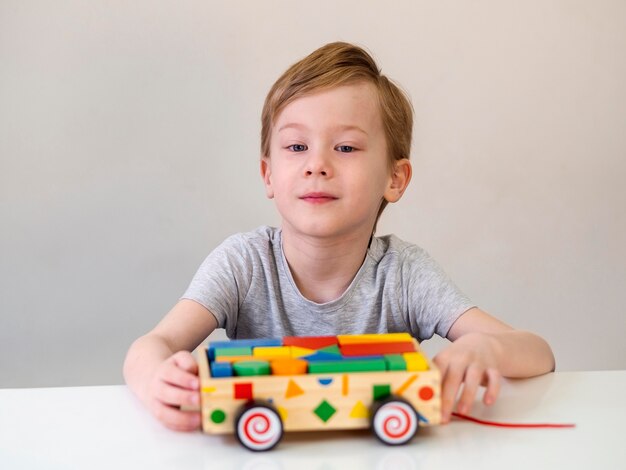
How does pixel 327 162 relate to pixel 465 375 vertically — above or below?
above

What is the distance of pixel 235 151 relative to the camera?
2252 mm

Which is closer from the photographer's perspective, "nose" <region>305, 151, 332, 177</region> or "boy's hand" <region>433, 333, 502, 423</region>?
"boy's hand" <region>433, 333, 502, 423</region>

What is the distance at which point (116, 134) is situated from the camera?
7.22 feet

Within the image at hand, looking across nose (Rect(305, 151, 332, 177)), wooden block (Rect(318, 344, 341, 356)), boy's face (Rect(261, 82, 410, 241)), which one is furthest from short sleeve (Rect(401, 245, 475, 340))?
wooden block (Rect(318, 344, 341, 356))

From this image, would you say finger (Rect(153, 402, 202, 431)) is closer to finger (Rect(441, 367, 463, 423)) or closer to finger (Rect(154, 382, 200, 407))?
finger (Rect(154, 382, 200, 407))

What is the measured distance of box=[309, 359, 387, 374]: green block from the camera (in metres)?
0.80

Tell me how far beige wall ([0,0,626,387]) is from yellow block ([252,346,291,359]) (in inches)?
54.6

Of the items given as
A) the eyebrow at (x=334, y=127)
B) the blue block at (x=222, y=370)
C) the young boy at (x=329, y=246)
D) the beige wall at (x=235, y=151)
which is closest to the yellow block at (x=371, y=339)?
the blue block at (x=222, y=370)

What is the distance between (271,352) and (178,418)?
4.2 inches

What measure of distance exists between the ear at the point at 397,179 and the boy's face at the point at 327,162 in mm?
76

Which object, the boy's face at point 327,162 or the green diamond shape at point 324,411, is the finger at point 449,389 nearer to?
the green diamond shape at point 324,411

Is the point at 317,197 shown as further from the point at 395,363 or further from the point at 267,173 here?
the point at 395,363

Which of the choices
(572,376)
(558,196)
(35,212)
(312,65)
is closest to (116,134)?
(35,212)

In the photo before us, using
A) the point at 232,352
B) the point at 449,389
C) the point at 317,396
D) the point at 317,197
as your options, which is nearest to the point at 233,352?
the point at 232,352
